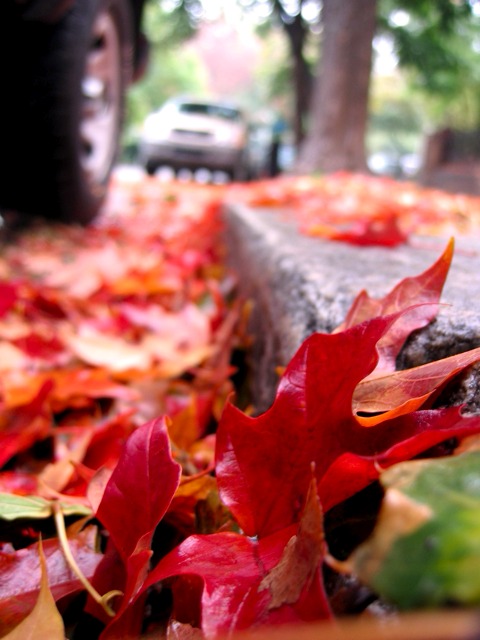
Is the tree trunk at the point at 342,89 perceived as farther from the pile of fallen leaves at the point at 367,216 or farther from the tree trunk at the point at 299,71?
the tree trunk at the point at 299,71

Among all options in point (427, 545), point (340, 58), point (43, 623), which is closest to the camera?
point (427, 545)

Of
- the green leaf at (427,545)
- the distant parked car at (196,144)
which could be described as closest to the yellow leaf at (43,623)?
the green leaf at (427,545)

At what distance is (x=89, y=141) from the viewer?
235cm

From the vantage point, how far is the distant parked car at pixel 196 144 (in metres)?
9.75

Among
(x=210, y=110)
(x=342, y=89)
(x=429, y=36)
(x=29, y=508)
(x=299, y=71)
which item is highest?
(x=429, y=36)

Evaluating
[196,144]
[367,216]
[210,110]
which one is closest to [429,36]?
[210,110]

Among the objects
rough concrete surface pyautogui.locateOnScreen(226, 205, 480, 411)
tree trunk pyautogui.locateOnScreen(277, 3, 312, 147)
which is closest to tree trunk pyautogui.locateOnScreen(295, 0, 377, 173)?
tree trunk pyautogui.locateOnScreen(277, 3, 312, 147)

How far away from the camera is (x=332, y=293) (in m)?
0.66

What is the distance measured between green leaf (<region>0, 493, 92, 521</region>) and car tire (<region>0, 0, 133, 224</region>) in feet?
5.66

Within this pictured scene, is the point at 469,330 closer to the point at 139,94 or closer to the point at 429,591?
the point at 429,591

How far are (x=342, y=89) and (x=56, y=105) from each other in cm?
500

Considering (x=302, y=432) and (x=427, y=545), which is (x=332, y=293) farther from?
(x=427, y=545)

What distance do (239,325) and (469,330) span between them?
0.69 m

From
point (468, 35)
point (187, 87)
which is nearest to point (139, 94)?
point (187, 87)
